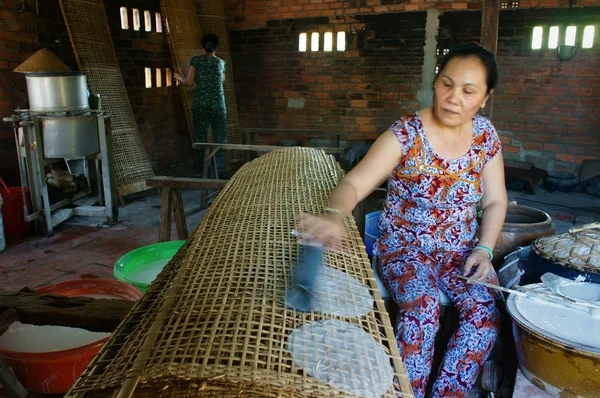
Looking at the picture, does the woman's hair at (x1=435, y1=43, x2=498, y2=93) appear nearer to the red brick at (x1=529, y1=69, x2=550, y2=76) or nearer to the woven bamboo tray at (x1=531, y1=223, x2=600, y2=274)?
the woven bamboo tray at (x1=531, y1=223, x2=600, y2=274)

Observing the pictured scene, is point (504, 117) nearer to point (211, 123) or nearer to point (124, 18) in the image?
point (211, 123)

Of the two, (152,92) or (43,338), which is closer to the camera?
(43,338)

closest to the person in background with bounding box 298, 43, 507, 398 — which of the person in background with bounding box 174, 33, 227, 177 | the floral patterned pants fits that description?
the floral patterned pants

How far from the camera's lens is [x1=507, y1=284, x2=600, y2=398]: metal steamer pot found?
150 centimetres

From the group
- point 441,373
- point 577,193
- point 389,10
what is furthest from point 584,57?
point 441,373

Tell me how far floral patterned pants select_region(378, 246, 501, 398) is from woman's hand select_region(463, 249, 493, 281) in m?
0.04

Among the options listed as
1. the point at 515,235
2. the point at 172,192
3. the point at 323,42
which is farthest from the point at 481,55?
the point at 323,42

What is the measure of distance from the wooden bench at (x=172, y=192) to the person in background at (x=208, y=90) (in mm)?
2753

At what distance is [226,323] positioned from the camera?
946 millimetres

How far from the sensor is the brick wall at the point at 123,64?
192 inches

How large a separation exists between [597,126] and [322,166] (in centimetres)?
537

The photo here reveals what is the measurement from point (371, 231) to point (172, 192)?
1.61 m

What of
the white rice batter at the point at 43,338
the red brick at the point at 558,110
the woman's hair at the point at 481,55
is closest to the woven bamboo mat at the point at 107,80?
the white rice batter at the point at 43,338

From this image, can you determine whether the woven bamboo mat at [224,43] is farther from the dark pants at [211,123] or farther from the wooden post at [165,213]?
the wooden post at [165,213]
